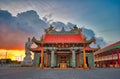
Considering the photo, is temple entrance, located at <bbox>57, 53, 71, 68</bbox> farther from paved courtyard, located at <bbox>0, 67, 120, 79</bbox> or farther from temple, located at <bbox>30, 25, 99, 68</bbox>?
paved courtyard, located at <bbox>0, 67, 120, 79</bbox>

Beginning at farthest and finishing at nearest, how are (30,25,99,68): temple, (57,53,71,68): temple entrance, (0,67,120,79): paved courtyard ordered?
1. (57,53,71,68): temple entrance
2. (30,25,99,68): temple
3. (0,67,120,79): paved courtyard

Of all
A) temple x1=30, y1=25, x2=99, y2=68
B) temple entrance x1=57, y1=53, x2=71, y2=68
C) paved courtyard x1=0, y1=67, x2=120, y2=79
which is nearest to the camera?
paved courtyard x1=0, y1=67, x2=120, y2=79

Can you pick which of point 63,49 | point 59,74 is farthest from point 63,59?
point 59,74

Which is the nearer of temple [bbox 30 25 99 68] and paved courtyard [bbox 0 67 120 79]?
paved courtyard [bbox 0 67 120 79]

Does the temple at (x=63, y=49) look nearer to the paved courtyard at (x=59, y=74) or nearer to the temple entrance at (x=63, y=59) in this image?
the temple entrance at (x=63, y=59)

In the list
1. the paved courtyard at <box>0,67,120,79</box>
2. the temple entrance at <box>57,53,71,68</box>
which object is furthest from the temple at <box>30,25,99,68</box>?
the paved courtyard at <box>0,67,120,79</box>

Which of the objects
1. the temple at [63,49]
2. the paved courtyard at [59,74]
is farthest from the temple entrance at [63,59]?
the paved courtyard at [59,74]

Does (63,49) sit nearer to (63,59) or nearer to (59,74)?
(63,59)

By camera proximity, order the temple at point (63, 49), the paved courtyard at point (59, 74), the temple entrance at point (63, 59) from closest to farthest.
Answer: the paved courtyard at point (59, 74)
the temple at point (63, 49)
the temple entrance at point (63, 59)

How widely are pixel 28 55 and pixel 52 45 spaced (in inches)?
831

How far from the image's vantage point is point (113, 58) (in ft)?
154

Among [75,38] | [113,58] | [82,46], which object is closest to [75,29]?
[75,38]

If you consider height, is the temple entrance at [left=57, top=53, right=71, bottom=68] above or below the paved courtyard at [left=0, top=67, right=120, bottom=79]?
above

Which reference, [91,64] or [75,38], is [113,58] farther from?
[75,38]
